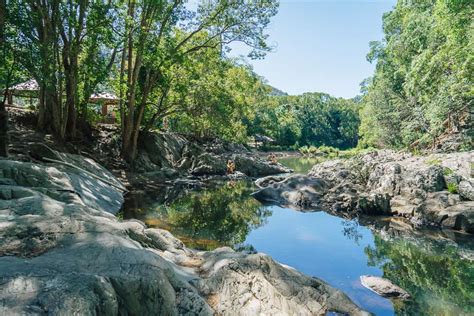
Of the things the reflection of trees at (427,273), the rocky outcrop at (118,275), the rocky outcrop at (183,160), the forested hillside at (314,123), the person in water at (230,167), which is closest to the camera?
the rocky outcrop at (118,275)

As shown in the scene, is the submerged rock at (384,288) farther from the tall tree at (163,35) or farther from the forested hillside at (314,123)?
the forested hillside at (314,123)

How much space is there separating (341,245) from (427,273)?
112 inches

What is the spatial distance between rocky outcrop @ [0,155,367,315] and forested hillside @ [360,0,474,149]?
11.0 m

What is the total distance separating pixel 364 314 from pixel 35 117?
1848 cm

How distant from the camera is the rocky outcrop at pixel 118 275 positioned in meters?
3.24

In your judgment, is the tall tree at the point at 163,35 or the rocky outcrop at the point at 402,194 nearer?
the rocky outcrop at the point at 402,194

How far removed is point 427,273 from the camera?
28.6 feet

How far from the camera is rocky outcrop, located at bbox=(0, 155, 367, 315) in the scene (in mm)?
3244

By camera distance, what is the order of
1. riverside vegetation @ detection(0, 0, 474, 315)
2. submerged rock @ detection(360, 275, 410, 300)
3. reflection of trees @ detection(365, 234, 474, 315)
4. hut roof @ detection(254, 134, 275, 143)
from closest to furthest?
riverside vegetation @ detection(0, 0, 474, 315) < reflection of trees @ detection(365, 234, 474, 315) < submerged rock @ detection(360, 275, 410, 300) < hut roof @ detection(254, 134, 275, 143)

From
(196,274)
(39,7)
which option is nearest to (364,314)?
(196,274)

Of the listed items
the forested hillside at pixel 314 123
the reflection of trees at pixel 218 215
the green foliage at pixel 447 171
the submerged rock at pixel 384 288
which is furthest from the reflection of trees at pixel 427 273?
the forested hillside at pixel 314 123

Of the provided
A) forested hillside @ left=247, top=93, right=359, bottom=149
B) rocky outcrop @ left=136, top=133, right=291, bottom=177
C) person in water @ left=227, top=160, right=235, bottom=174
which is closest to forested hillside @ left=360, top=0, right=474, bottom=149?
rocky outcrop @ left=136, top=133, right=291, bottom=177

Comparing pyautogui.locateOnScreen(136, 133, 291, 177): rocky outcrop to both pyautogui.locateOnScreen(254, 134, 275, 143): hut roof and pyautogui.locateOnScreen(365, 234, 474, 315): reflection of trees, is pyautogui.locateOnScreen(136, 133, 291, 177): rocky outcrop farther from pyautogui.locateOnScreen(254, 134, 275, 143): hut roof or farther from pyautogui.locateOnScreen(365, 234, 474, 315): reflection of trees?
pyautogui.locateOnScreen(254, 134, 275, 143): hut roof

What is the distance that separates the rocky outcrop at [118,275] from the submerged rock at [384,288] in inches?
65.1
